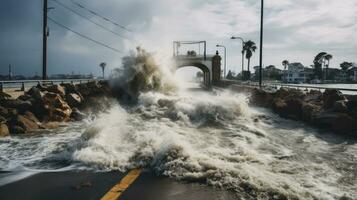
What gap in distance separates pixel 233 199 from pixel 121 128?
731cm

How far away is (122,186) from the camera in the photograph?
8.20 meters

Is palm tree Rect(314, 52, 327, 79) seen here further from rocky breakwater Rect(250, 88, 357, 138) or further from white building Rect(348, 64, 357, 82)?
rocky breakwater Rect(250, 88, 357, 138)

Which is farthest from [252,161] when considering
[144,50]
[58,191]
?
[144,50]

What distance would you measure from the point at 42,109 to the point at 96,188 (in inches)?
499

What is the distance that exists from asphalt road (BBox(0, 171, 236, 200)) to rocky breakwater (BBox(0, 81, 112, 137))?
7212 mm

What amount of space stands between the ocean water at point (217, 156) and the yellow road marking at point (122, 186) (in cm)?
47

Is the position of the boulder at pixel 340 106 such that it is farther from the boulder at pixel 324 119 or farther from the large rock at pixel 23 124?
the large rock at pixel 23 124

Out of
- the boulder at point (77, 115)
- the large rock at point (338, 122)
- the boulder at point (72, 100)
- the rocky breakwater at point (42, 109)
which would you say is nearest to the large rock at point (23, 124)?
the rocky breakwater at point (42, 109)

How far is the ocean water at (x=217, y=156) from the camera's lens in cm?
842

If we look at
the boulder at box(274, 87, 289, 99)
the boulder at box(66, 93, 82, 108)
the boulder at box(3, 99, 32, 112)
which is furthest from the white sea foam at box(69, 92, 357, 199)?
the boulder at box(274, 87, 289, 99)

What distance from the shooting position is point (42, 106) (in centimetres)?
1964

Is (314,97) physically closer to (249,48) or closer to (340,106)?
(340,106)

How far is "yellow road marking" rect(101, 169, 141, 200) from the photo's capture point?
296 inches

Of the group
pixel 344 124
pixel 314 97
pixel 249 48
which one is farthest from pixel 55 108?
pixel 249 48
